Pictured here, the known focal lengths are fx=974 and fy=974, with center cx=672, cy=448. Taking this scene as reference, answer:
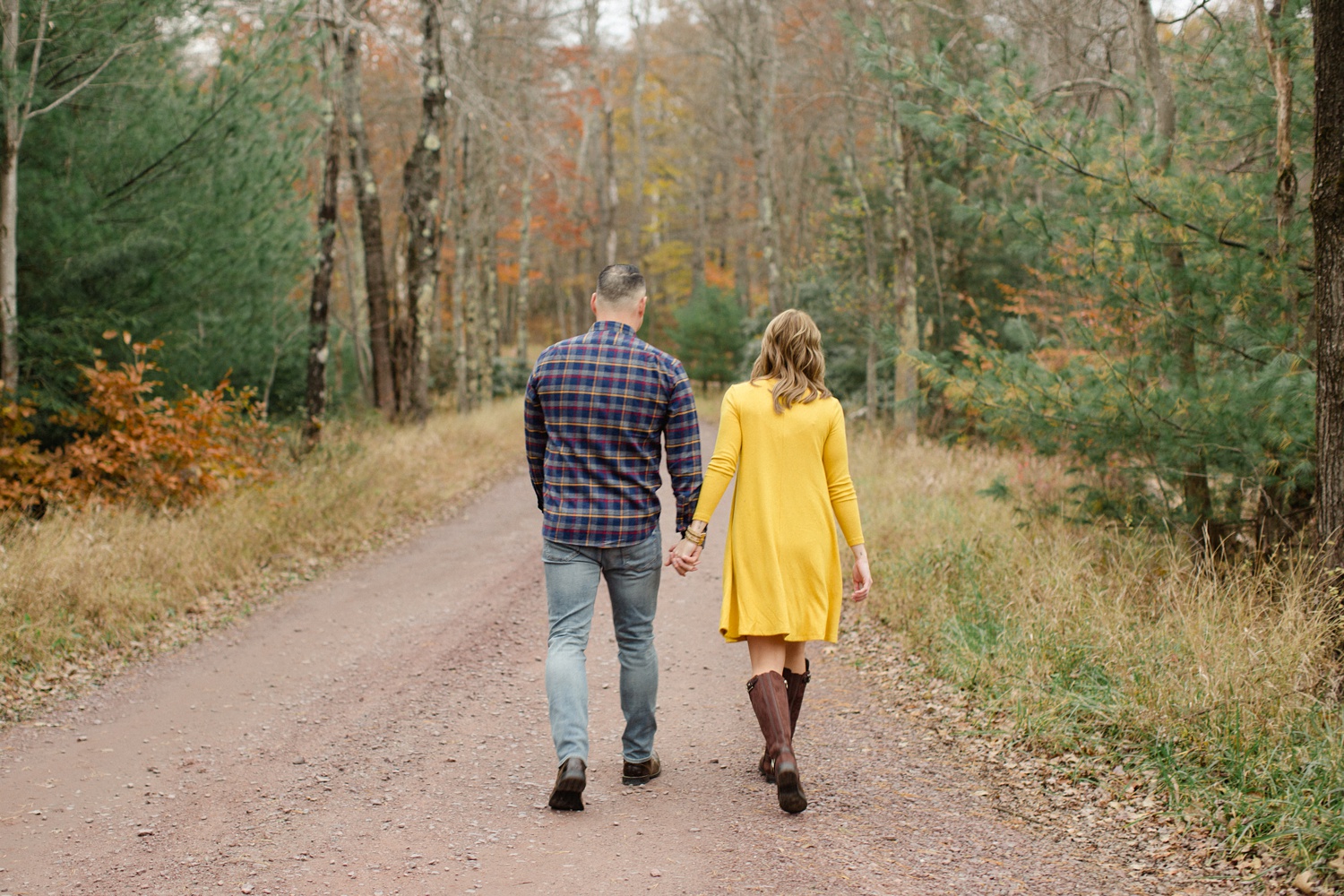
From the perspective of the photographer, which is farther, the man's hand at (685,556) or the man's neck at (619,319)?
the man's neck at (619,319)

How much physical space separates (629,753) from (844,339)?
14.7 m

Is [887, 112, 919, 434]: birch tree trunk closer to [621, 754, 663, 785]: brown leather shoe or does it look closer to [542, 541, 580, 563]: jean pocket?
[621, 754, 663, 785]: brown leather shoe

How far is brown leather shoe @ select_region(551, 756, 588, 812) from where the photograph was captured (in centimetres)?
386

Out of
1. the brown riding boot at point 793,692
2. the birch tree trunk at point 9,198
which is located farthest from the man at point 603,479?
the birch tree trunk at point 9,198

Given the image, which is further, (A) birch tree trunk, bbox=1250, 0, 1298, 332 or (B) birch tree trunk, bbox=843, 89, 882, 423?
(B) birch tree trunk, bbox=843, 89, 882, 423

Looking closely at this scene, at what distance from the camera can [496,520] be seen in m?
11.4

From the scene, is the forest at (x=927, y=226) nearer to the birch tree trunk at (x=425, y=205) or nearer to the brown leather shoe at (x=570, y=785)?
the birch tree trunk at (x=425, y=205)

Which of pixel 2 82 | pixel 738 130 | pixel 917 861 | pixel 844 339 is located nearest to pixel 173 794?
pixel 917 861

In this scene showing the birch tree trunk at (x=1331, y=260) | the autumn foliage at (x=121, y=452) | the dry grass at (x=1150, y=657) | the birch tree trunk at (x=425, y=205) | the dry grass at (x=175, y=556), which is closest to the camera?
the dry grass at (x=1150, y=657)

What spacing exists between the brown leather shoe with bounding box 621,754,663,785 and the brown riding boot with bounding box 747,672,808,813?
548 millimetres

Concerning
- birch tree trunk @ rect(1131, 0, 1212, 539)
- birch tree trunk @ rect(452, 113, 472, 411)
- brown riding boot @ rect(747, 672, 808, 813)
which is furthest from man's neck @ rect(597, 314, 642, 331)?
birch tree trunk @ rect(452, 113, 472, 411)

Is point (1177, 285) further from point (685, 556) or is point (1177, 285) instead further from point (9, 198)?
point (9, 198)

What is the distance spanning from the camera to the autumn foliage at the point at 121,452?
27.1ft

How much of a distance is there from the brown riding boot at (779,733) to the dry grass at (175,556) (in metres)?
4.08
